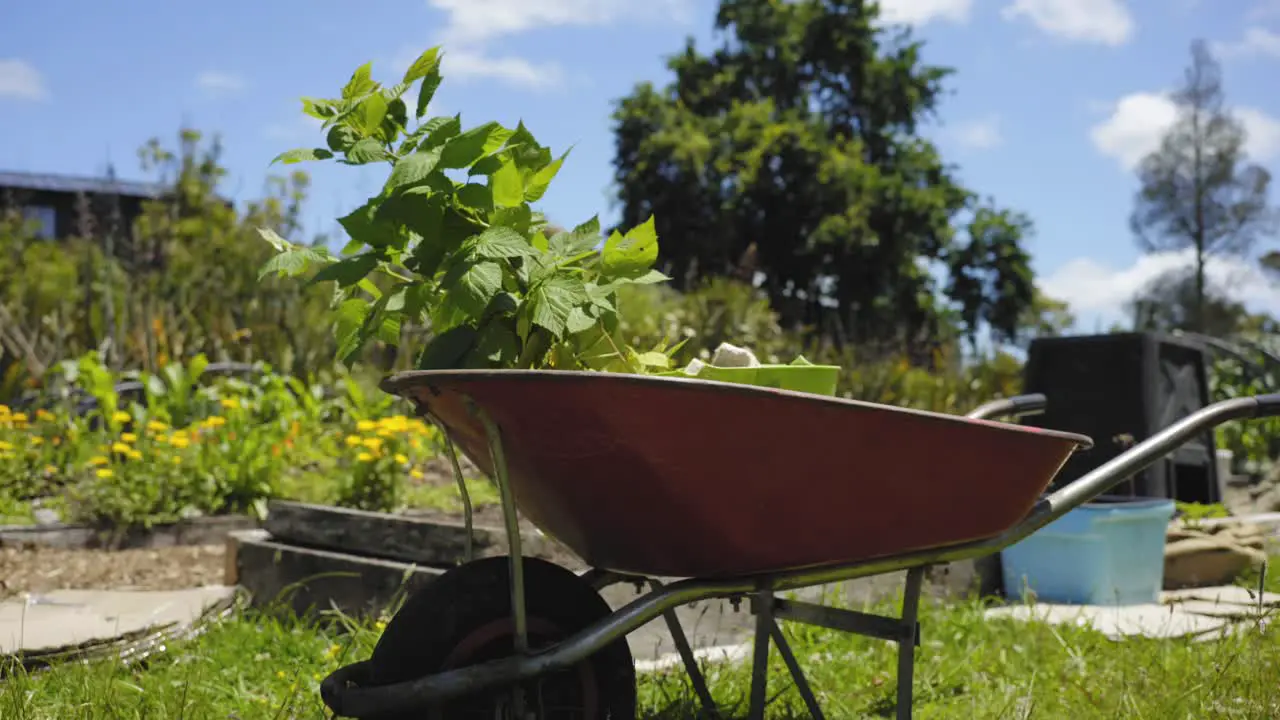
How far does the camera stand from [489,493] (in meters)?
4.60

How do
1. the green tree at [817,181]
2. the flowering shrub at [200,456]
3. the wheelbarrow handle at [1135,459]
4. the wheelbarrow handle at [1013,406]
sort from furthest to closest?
the green tree at [817,181] < the flowering shrub at [200,456] < the wheelbarrow handle at [1013,406] < the wheelbarrow handle at [1135,459]

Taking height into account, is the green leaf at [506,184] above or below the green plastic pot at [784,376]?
above

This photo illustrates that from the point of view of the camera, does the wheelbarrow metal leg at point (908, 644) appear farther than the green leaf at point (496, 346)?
Yes

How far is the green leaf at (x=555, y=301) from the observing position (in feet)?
5.17

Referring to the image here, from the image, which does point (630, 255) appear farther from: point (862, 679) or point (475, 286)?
point (862, 679)

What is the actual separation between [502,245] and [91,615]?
1.99 m

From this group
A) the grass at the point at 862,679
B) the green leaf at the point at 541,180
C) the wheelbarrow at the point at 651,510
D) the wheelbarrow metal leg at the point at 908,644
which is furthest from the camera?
the grass at the point at 862,679

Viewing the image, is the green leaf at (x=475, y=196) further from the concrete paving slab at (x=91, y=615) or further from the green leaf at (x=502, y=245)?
the concrete paving slab at (x=91, y=615)

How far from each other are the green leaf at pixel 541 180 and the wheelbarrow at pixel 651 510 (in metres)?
0.35

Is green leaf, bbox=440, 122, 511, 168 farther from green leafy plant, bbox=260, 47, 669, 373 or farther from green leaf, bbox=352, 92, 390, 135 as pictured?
green leaf, bbox=352, 92, 390, 135

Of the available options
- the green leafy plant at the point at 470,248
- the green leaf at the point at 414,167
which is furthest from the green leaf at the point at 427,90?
the green leaf at the point at 414,167

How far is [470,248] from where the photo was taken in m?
1.62

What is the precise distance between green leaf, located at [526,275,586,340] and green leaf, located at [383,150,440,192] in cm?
23

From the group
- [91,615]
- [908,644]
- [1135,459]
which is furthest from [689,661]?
[91,615]
